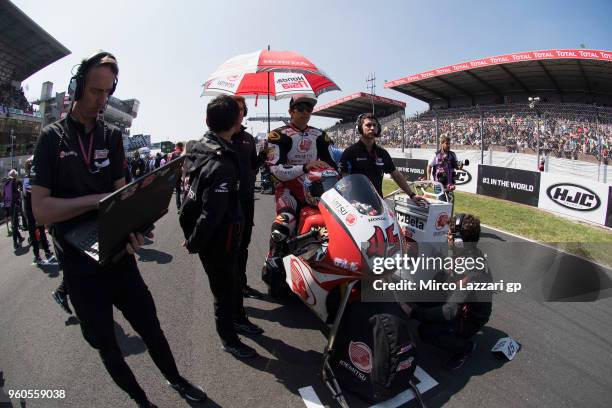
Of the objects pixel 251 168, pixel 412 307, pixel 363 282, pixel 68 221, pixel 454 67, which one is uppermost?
pixel 454 67

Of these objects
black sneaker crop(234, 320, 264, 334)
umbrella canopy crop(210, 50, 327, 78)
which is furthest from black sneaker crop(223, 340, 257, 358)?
umbrella canopy crop(210, 50, 327, 78)

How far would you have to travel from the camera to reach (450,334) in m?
3.07

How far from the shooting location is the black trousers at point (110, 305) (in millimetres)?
1992

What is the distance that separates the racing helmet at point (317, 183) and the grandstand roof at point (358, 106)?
1204 inches

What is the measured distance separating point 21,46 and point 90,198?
126ft

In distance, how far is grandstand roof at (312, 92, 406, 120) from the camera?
119 ft

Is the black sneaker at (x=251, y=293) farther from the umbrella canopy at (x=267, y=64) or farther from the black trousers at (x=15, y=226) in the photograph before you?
the black trousers at (x=15, y=226)

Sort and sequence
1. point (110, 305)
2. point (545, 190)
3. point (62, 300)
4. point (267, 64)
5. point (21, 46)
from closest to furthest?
point (110, 305), point (62, 300), point (267, 64), point (545, 190), point (21, 46)

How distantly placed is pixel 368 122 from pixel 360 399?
311cm

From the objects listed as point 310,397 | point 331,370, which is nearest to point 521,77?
point 331,370

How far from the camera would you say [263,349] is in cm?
320

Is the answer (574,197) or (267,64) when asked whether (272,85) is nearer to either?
(267,64)

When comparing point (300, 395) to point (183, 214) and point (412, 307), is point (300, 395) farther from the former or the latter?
point (183, 214)

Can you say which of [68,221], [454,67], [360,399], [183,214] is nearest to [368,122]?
[183,214]
